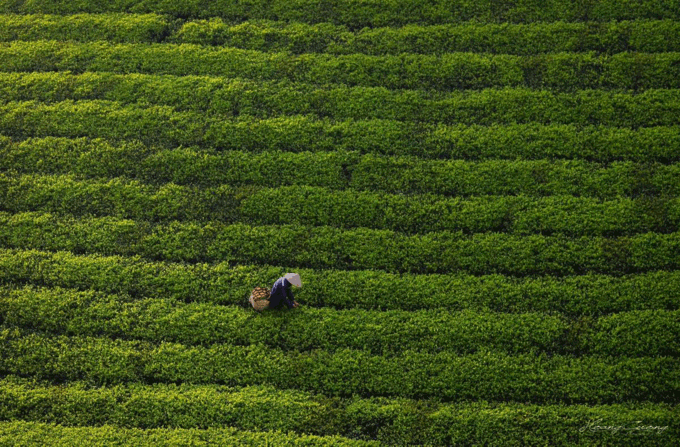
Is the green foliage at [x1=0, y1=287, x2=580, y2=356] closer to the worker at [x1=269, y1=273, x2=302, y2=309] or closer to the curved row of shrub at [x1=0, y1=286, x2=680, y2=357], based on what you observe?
the curved row of shrub at [x1=0, y1=286, x2=680, y2=357]

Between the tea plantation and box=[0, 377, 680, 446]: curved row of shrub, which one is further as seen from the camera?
the tea plantation

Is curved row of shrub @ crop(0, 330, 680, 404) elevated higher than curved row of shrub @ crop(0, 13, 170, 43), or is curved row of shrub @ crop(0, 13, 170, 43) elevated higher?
curved row of shrub @ crop(0, 13, 170, 43)

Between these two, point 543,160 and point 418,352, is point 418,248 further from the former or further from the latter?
point 543,160

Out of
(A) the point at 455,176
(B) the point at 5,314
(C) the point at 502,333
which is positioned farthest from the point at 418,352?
(B) the point at 5,314

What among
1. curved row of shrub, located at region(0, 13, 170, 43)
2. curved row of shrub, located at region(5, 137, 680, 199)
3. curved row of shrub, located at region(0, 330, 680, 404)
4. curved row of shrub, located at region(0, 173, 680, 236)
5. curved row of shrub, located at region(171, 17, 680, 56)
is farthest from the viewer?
curved row of shrub, located at region(0, 13, 170, 43)

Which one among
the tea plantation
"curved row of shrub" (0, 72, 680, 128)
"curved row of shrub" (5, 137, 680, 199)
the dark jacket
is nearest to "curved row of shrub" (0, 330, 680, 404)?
the tea plantation

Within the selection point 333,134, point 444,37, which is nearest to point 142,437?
point 333,134
